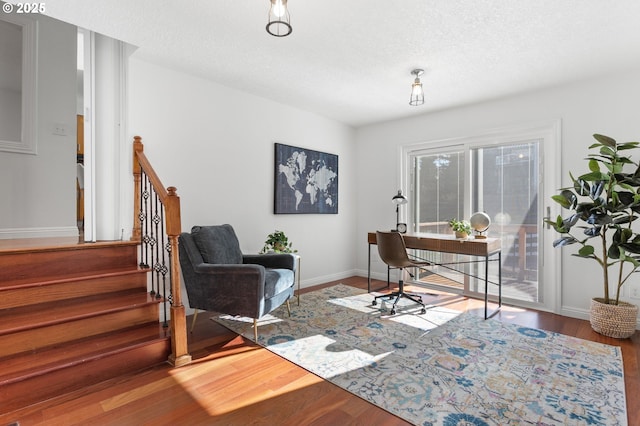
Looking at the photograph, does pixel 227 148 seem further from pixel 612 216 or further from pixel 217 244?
pixel 612 216

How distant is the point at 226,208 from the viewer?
11.9 ft

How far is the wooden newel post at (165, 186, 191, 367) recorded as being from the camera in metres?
2.27

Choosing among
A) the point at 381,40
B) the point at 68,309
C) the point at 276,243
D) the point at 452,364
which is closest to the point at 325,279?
the point at 276,243

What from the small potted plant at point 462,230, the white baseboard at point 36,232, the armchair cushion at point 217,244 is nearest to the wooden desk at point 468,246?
the small potted plant at point 462,230

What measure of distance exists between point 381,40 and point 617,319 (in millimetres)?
3103

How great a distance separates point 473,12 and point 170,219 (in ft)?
8.36

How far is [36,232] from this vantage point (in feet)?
11.0

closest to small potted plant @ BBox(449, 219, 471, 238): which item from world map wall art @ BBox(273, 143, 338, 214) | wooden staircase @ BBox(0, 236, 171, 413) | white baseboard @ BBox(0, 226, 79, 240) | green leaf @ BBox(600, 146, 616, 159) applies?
green leaf @ BBox(600, 146, 616, 159)

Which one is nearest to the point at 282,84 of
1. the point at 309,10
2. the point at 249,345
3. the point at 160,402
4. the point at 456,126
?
the point at 309,10

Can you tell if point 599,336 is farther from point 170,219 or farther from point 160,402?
point 170,219

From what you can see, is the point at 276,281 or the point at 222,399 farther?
the point at 276,281

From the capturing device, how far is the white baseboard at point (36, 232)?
319 centimetres

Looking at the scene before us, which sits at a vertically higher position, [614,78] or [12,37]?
[12,37]

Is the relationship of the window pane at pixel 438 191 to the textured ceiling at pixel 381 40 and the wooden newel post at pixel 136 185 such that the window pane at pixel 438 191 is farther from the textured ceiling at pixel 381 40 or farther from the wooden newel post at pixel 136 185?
the wooden newel post at pixel 136 185
